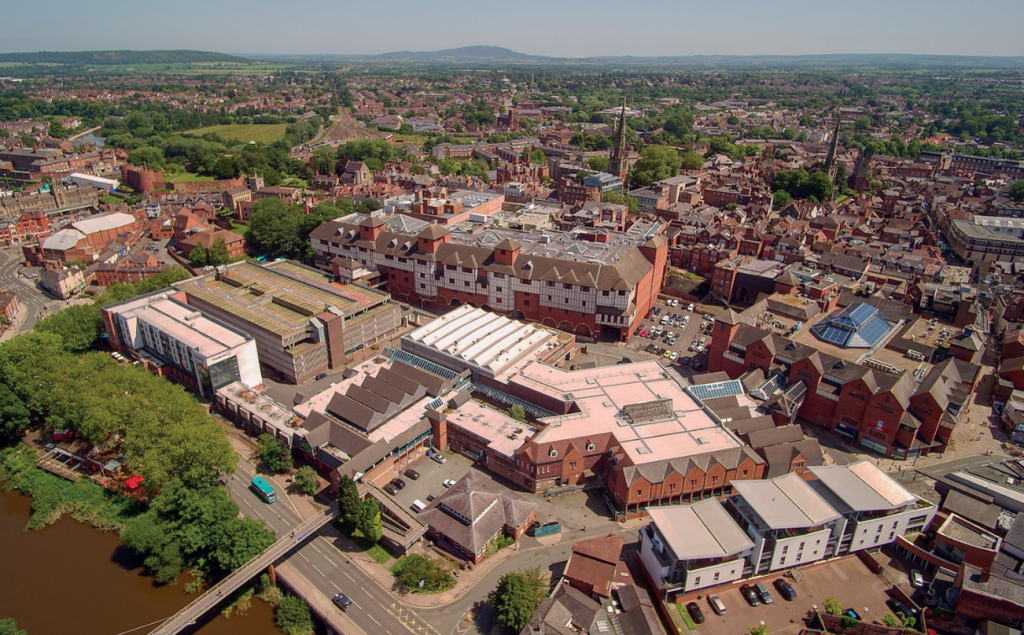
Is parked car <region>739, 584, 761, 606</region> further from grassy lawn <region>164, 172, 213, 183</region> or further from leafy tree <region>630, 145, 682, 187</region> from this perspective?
grassy lawn <region>164, 172, 213, 183</region>

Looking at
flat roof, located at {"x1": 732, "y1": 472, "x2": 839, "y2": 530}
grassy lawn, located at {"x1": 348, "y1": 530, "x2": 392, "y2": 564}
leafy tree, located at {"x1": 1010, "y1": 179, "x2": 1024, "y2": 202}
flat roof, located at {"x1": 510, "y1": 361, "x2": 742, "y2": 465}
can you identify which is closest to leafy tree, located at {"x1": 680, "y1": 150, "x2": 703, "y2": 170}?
leafy tree, located at {"x1": 1010, "y1": 179, "x2": 1024, "y2": 202}

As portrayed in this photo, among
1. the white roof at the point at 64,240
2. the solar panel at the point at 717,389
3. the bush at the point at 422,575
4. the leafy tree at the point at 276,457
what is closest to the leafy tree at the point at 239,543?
the leafy tree at the point at 276,457

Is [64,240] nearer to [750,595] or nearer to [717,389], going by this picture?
[717,389]

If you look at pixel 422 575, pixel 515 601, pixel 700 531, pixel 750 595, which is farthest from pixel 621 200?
pixel 515 601

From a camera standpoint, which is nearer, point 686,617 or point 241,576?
point 686,617

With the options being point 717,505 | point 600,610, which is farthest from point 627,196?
point 600,610

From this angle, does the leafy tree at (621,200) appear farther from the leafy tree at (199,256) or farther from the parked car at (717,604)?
the parked car at (717,604)

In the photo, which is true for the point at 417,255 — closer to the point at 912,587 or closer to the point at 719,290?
the point at 719,290
